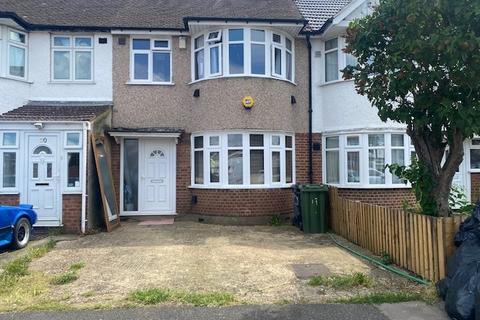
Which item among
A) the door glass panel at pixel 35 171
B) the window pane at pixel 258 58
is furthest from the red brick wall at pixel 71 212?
the window pane at pixel 258 58

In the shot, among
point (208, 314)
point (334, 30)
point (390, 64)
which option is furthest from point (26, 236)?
point (334, 30)

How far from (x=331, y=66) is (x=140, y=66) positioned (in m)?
5.84

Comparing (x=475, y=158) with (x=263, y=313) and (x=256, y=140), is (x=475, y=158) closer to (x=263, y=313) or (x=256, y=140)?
(x=256, y=140)

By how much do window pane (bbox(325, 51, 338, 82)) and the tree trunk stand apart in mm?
6033

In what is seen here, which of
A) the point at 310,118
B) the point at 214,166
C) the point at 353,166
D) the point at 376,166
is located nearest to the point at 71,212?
the point at 214,166

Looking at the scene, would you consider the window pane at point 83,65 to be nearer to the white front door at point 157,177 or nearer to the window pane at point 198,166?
the white front door at point 157,177

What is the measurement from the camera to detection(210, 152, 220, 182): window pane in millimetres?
10969

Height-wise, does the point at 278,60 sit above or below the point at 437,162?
above

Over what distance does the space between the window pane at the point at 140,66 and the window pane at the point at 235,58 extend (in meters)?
2.74

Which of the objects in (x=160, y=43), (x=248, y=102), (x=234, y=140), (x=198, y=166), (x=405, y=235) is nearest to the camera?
(x=405, y=235)

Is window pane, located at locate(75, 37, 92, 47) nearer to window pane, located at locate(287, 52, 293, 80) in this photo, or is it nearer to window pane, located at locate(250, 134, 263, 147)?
window pane, located at locate(250, 134, 263, 147)

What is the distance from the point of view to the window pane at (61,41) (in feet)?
38.4

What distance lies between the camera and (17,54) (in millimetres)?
11344

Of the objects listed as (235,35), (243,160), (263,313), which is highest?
(235,35)
